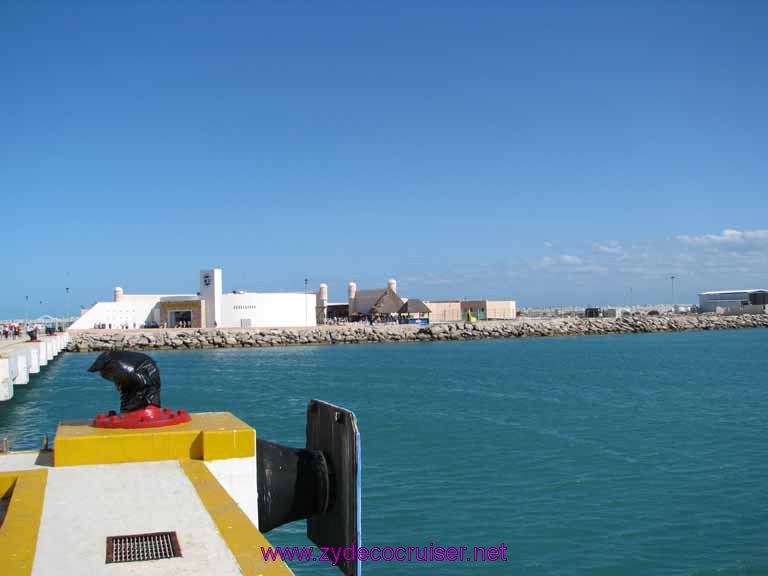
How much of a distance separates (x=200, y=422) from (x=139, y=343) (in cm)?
6156

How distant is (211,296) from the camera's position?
73.9m

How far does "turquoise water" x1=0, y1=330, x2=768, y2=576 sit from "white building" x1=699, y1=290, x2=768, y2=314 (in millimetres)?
80752

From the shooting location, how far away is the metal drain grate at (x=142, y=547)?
425 cm

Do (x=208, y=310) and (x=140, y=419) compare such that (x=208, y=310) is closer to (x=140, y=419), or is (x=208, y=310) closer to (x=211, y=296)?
(x=211, y=296)

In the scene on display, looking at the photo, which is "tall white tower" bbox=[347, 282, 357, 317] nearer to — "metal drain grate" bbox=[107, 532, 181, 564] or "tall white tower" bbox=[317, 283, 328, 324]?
"tall white tower" bbox=[317, 283, 328, 324]

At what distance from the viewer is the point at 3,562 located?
400 cm

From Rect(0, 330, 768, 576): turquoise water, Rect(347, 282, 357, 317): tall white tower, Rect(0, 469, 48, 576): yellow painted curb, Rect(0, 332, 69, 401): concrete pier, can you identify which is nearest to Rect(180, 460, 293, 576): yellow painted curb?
Rect(0, 469, 48, 576): yellow painted curb

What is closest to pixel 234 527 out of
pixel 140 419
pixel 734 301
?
pixel 140 419

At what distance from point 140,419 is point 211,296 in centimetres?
6920

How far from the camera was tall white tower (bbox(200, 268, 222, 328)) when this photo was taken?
2886 inches

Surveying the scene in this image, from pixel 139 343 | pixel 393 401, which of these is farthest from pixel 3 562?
pixel 139 343

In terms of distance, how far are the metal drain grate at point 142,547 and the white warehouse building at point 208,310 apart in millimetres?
70016

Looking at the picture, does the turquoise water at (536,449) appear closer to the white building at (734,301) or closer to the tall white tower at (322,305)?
the tall white tower at (322,305)

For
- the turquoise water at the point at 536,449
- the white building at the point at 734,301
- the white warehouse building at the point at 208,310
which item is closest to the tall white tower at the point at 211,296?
the white warehouse building at the point at 208,310
